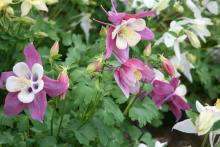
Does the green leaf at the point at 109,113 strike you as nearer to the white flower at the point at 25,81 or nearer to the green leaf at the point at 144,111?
the green leaf at the point at 144,111

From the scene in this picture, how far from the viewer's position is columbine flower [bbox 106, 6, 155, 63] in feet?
5.27

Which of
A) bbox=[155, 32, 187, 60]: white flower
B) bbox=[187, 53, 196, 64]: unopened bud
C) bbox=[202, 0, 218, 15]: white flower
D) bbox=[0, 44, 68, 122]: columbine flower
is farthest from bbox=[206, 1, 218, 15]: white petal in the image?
bbox=[0, 44, 68, 122]: columbine flower

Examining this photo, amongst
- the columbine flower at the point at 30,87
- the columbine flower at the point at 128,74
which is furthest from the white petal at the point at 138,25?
the columbine flower at the point at 30,87

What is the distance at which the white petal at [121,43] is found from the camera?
162 centimetres

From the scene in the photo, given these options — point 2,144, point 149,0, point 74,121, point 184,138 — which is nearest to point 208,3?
point 149,0

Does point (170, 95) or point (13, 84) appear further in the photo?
point (170, 95)

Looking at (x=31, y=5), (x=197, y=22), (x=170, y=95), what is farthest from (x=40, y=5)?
(x=197, y=22)

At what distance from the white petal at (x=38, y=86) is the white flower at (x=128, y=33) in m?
0.26

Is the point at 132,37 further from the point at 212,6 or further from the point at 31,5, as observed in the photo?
the point at 212,6

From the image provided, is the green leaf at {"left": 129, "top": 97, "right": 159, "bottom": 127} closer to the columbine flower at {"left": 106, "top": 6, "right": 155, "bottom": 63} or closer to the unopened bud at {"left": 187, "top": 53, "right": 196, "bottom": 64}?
the columbine flower at {"left": 106, "top": 6, "right": 155, "bottom": 63}

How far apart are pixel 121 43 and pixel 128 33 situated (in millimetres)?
37

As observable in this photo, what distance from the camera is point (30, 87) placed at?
5.28 ft

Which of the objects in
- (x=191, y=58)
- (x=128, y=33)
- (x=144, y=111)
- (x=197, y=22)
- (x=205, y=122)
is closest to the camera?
(x=205, y=122)

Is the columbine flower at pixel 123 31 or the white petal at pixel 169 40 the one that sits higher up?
the columbine flower at pixel 123 31
